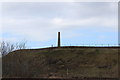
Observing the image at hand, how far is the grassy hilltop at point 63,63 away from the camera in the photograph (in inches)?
1287

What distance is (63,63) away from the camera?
1439 inches

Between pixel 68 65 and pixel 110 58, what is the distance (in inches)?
256

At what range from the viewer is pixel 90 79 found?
1064 inches

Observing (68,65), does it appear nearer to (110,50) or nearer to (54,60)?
(54,60)

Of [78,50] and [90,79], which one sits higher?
[78,50]

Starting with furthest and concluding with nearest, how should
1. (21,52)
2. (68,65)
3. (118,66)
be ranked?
(21,52), (68,65), (118,66)

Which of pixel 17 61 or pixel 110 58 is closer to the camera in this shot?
pixel 110 58

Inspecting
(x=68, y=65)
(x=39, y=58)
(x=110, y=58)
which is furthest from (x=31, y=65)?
(x=110, y=58)

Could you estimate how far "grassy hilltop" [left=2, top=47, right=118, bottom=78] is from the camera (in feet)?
107

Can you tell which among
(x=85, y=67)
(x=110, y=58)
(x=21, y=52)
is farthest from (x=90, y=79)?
(x=21, y=52)

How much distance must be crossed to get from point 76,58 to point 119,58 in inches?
261

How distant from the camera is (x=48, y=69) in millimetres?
35750

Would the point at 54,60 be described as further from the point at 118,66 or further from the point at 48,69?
the point at 118,66

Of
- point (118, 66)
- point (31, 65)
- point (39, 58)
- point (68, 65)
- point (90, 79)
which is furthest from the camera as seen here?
point (39, 58)
